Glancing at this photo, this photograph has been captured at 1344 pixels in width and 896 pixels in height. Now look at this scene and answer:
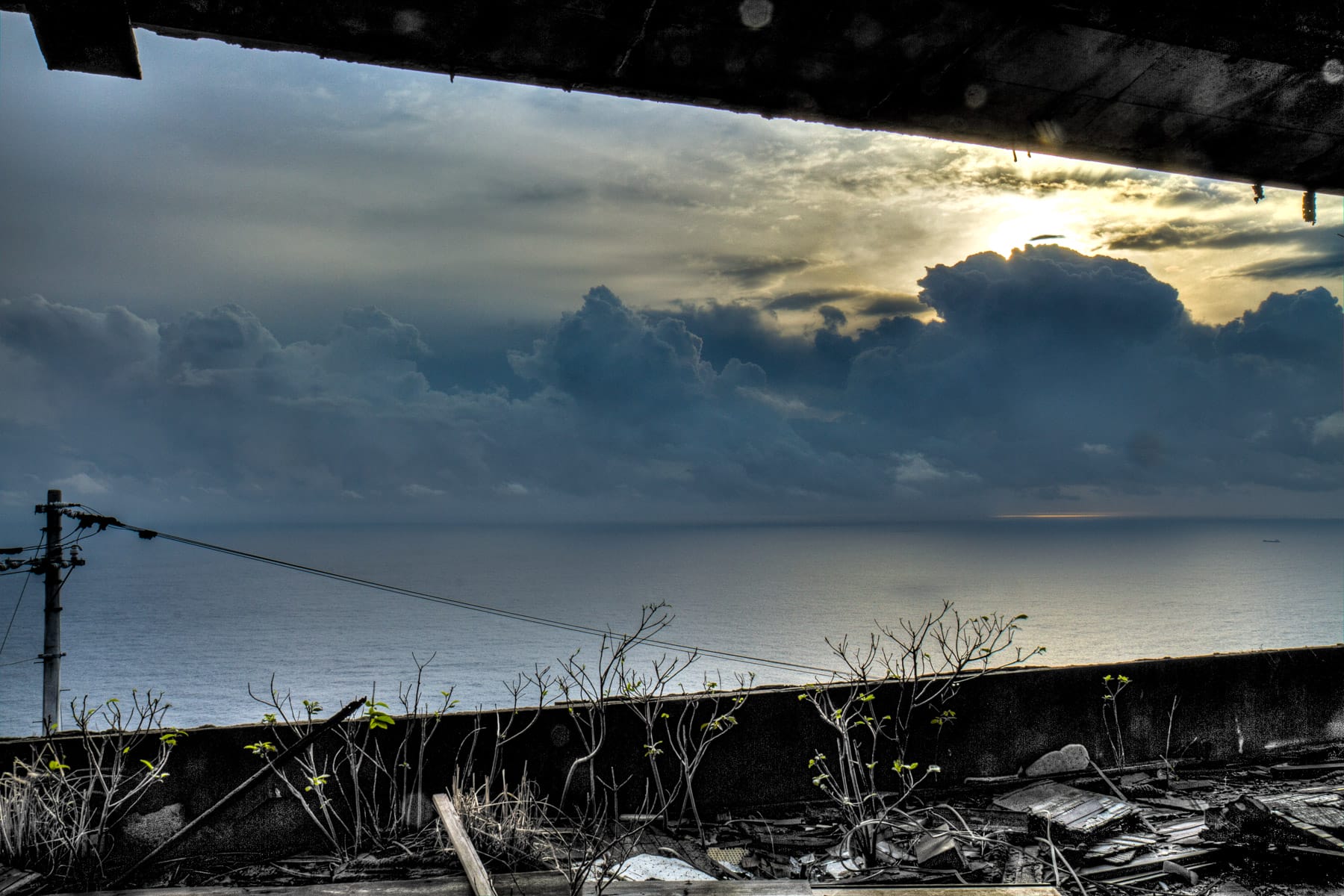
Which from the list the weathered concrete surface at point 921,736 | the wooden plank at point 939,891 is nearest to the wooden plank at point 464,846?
the weathered concrete surface at point 921,736

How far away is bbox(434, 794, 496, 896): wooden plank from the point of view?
4.05m

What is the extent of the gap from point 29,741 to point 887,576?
6894 inches

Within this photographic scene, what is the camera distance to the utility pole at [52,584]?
1736cm

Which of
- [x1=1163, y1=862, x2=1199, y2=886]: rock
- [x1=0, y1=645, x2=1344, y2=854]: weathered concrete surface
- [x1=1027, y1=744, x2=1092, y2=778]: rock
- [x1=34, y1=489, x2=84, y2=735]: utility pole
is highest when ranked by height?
[x1=34, y1=489, x2=84, y2=735]: utility pole

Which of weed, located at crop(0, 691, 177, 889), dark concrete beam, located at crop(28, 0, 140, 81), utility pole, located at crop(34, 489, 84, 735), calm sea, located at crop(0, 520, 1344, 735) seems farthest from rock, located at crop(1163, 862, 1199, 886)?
calm sea, located at crop(0, 520, 1344, 735)

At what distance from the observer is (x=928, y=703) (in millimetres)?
6211

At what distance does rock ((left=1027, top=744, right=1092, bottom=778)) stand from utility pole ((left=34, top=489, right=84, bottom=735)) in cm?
1876

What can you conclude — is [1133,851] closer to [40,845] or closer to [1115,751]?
[1115,751]

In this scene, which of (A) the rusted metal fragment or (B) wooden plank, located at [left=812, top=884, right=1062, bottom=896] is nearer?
(B) wooden plank, located at [left=812, top=884, right=1062, bottom=896]

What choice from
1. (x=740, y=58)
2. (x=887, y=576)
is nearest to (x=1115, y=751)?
(x=740, y=58)

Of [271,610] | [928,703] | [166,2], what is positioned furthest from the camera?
[271,610]

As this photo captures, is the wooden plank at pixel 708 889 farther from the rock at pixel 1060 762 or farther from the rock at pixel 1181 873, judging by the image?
the rock at pixel 1060 762

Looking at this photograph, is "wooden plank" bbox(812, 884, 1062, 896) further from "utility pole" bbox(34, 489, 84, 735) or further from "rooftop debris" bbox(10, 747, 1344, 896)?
"utility pole" bbox(34, 489, 84, 735)

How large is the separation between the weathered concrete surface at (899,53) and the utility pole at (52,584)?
18771mm
